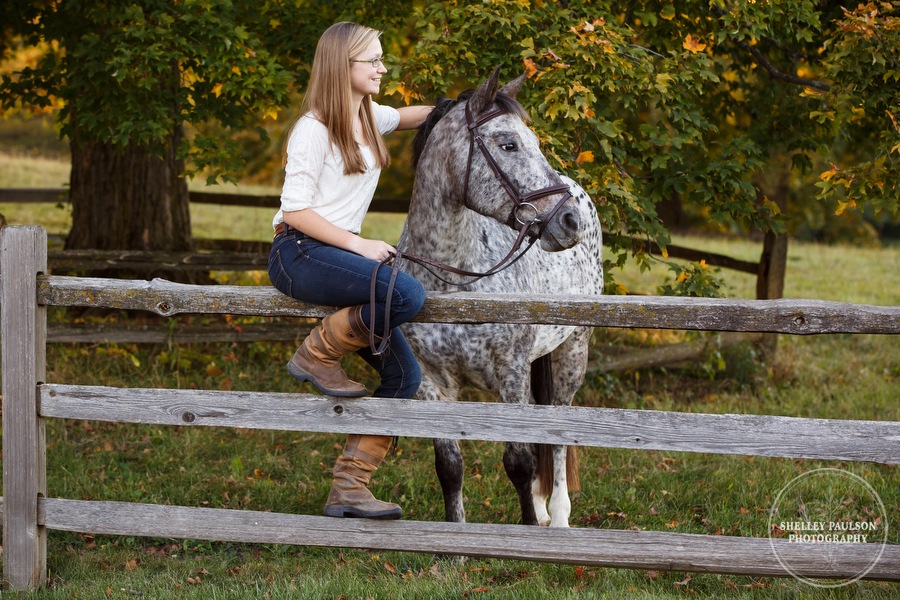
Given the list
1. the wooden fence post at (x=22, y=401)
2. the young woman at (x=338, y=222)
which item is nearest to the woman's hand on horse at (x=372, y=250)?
the young woman at (x=338, y=222)

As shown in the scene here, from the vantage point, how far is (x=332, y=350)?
3920 millimetres

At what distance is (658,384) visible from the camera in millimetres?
8922

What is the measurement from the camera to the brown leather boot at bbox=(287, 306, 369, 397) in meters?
3.84

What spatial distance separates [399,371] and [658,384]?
537cm

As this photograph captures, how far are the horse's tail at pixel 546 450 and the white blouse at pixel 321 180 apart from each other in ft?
7.23

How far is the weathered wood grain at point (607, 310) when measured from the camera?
377 centimetres

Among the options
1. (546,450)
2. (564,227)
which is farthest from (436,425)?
(546,450)

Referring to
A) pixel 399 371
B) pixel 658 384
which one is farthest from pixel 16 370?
pixel 658 384

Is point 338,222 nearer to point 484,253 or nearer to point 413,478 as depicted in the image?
point 484,253

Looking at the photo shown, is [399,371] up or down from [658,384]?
up

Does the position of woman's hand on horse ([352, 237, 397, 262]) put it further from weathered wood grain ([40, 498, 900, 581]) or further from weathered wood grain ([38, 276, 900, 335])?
weathered wood grain ([40, 498, 900, 581])

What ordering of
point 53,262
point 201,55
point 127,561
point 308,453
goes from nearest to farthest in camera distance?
1. point 127,561
2. point 201,55
3. point 308,453
4. point 53,262

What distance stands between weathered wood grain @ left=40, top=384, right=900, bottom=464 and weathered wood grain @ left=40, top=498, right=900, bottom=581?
1.47ft

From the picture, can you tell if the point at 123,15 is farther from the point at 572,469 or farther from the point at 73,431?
the point at 572,469
